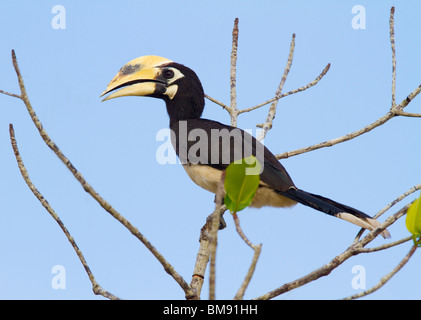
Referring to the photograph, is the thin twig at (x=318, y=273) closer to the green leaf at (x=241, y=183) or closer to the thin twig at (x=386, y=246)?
the thin twig at (x=386, y=246)

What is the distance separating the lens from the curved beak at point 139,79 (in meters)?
4.98

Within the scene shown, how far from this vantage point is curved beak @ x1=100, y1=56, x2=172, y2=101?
16.3 feet

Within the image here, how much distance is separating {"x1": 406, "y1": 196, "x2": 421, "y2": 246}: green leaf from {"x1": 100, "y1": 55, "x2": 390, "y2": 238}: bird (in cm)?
117

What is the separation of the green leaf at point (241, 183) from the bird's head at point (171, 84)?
286cm

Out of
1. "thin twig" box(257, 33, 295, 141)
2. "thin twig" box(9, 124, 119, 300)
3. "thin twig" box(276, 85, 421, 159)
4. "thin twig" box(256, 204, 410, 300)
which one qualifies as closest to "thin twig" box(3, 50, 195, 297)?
"thin twig" box(9, 124, 119, 300)

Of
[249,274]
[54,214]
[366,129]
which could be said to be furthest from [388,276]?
[366,129]

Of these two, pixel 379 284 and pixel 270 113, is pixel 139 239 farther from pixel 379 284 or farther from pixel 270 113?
pixel 270 113

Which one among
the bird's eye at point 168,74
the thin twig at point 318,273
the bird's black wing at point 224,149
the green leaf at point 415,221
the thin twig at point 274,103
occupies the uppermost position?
the bird's eye at point 168,74

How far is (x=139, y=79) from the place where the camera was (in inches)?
200

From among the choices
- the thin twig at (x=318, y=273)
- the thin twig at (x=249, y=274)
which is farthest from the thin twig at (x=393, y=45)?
the thin twig at (x=249, y=274)

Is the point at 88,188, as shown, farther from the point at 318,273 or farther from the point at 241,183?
the point at 318,273

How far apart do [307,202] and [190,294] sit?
150 centimetres

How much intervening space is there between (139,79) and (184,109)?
1.59ft

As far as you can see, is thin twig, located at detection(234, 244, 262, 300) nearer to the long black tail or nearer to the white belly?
the long black tail
